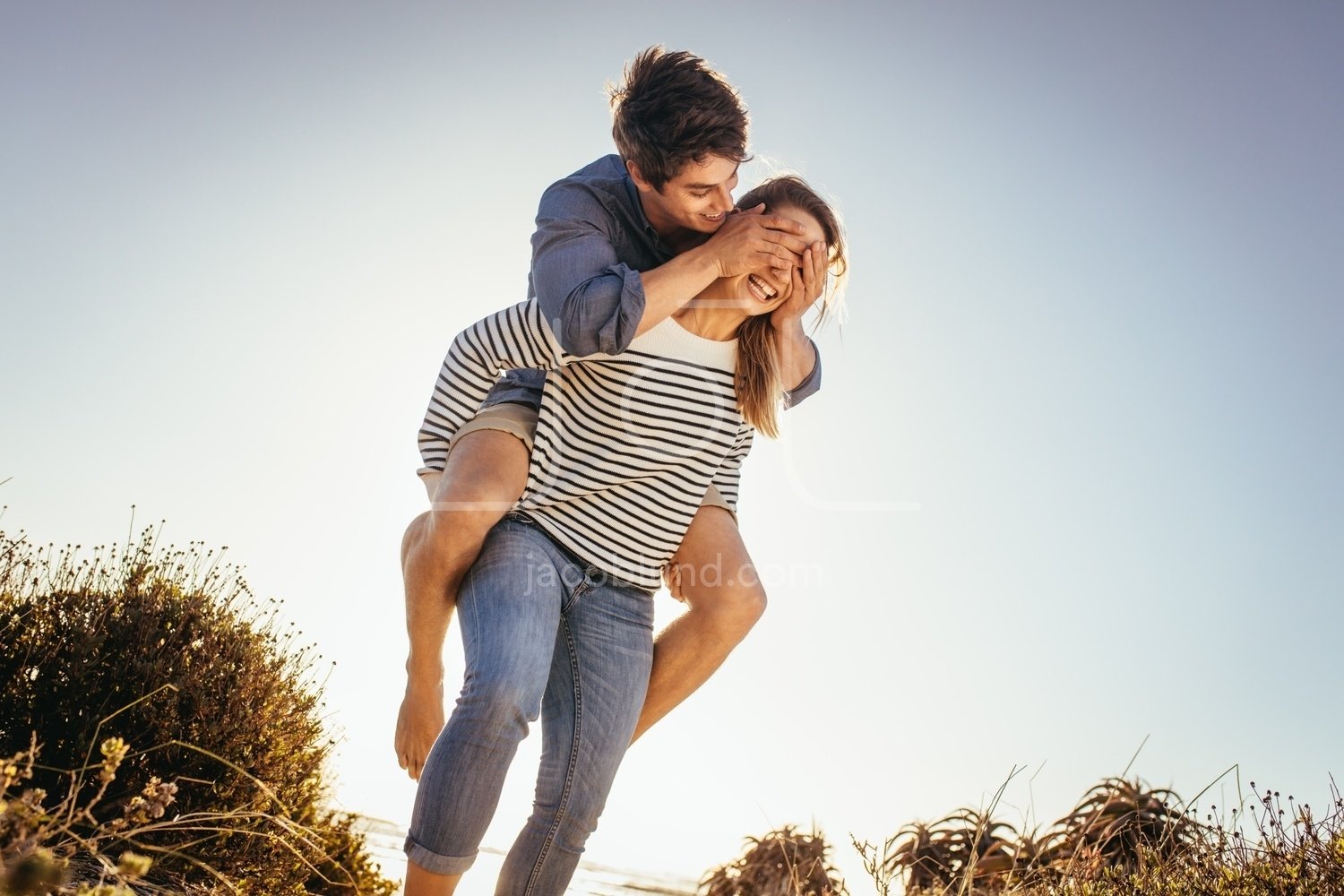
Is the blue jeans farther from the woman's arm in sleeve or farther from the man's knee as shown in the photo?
the woman's arm in sleeve

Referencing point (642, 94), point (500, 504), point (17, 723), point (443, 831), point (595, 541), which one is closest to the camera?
point (443, 831)

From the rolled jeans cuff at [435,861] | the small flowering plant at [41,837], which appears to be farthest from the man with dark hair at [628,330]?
the small flowering plant at [41,837]

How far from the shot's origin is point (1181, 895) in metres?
2.51

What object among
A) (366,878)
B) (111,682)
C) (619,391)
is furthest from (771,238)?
(366,878)

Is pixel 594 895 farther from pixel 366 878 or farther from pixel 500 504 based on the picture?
pixel 500 504

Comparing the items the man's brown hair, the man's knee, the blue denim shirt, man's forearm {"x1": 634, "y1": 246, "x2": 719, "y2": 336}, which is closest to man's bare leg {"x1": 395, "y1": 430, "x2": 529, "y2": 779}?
the blue denim shirt

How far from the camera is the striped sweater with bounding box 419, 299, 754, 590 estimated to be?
287 cm

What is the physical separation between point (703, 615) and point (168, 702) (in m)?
2.22

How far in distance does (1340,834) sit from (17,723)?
4228mm

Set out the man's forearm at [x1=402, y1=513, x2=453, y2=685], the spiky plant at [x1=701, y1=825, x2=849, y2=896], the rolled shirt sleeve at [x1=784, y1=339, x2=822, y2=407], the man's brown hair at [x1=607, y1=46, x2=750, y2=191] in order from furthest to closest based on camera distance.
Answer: the spiky plant at [x1=701, y1=825, x2=849, y2=896], the rolled shirt sleeve at [x1=784, y1=339, x2=822, y2=407], the man's brown hair at [x1=607, y1=46, x2=750, y2=191], the man's forearm at [x1=402, y1=513, x2=453, y2=685]

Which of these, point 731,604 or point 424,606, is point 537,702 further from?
point 731,604

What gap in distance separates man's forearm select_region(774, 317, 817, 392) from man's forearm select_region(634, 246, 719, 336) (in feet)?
1.20

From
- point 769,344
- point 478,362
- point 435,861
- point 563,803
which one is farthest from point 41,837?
point 769,344

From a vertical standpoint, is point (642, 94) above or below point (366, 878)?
above
